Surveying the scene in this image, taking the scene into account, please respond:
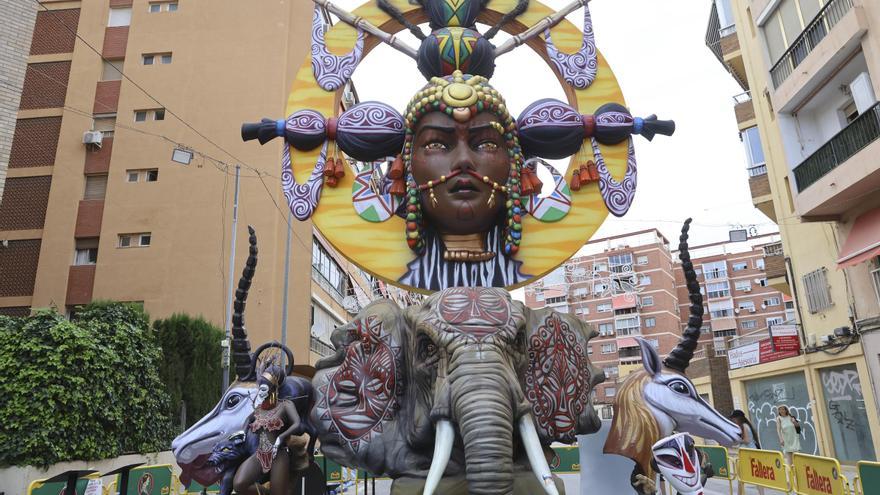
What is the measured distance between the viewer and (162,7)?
24.2 metres

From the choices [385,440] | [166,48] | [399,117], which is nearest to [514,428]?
[385,440]

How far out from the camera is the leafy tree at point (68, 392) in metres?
9.97

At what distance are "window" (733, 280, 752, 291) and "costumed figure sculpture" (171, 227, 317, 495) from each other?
59.1 meters

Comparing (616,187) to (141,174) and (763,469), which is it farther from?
(141,174)

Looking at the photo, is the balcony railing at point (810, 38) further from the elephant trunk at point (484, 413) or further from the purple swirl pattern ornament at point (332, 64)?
the elephant trunk at point (484, 413)

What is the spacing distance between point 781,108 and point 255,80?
16897 mm

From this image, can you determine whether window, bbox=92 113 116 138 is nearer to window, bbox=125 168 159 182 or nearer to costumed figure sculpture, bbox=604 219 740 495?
window, bbox=125 168 159 182

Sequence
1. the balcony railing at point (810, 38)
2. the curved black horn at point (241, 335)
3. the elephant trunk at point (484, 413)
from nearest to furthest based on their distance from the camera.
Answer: the elephant trunk at point (484, 413), the curved black horn at point (241, 335), the balcony railing at point (810, 38)

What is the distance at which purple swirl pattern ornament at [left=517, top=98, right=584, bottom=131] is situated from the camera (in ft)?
19.2

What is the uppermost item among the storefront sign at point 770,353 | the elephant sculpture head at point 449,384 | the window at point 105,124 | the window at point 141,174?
the window at point 105,124

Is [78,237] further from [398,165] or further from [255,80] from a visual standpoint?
[398,165]

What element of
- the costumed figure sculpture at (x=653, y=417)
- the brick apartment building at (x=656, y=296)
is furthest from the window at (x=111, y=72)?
the brick apartment building at (x=656, y=296)

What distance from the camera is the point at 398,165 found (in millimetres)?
5859

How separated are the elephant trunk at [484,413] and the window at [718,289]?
5931cm
